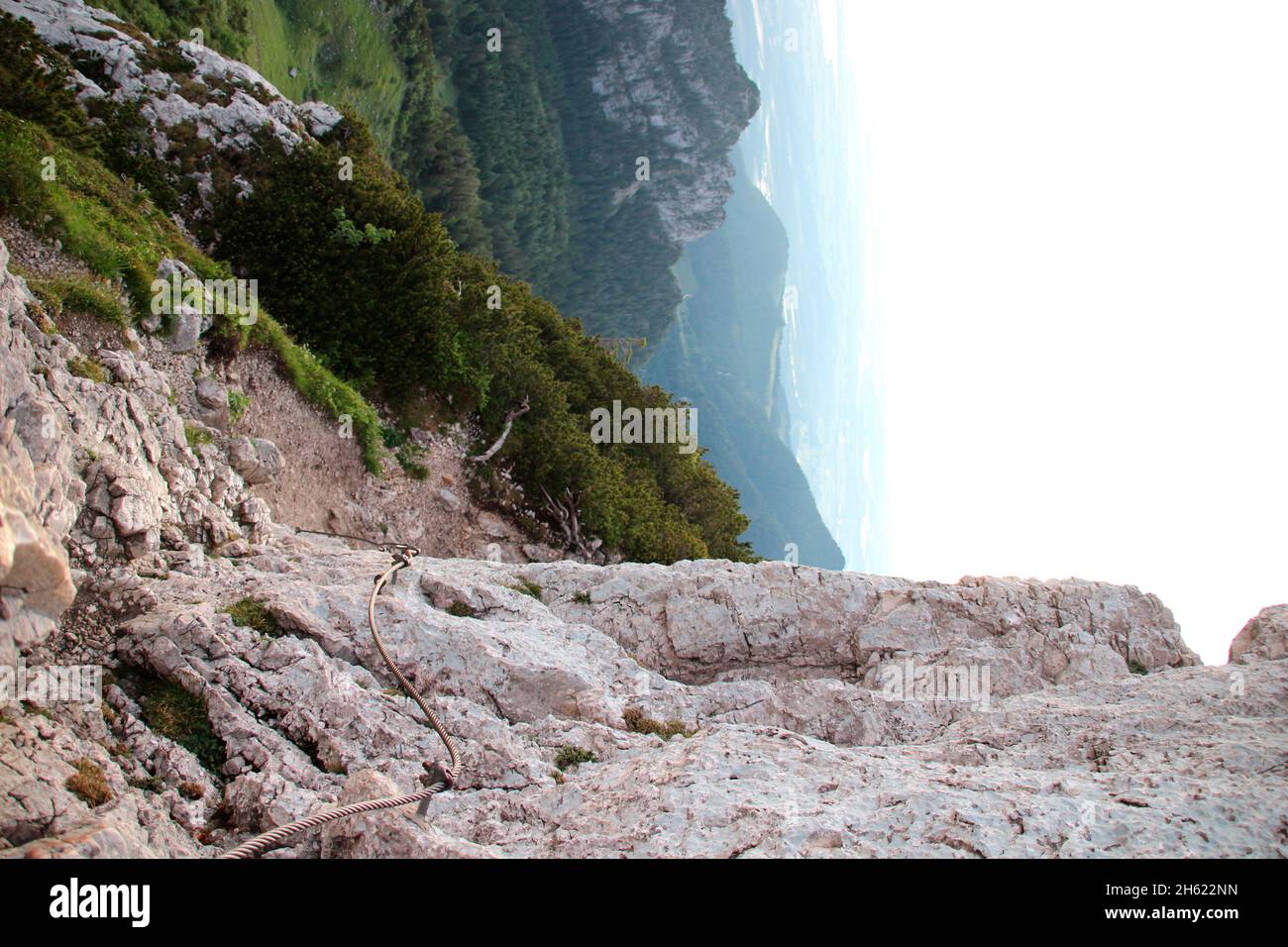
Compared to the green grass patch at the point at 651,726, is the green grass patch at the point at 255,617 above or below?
above

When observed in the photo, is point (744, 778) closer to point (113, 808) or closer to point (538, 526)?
point (113, 808)

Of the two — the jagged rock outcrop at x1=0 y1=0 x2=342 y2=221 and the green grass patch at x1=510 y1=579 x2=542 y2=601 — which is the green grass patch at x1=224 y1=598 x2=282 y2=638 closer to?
the green grass patch at x1=510 y1=579 x2=542 y2=601

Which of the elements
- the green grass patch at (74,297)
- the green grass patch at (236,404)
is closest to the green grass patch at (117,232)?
the green grass patch at (74,297)

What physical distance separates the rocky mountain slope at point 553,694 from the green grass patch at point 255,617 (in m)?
0.07

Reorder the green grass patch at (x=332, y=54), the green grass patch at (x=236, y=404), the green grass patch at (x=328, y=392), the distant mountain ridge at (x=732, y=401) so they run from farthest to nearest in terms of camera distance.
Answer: the distant mountain ridge at (x=732, y=401) < the green grass patch at (x=332, y=54) < the green grass patch at (x=328, y=392) < the green grass patch at (x=236, y=404)

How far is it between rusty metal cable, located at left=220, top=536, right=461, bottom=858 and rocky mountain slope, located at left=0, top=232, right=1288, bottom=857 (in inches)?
4.5

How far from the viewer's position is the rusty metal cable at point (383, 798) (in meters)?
5.30

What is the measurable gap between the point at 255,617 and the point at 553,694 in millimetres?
3383

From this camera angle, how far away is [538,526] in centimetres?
2245

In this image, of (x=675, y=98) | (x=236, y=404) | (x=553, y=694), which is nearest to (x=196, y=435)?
(x=236, y=404)

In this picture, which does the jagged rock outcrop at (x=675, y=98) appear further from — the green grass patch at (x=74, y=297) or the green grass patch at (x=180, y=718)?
the green grass patch at (x=180, y=718)

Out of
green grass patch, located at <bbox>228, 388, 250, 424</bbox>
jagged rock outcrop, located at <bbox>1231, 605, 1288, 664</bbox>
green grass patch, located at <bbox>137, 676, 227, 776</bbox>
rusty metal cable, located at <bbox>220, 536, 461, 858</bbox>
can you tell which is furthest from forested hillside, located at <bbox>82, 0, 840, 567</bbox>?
jagged rock outcrop, located at <bbox>1231, 605, 1288, 664</bbox>

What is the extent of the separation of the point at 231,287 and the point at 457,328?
6.73 m
